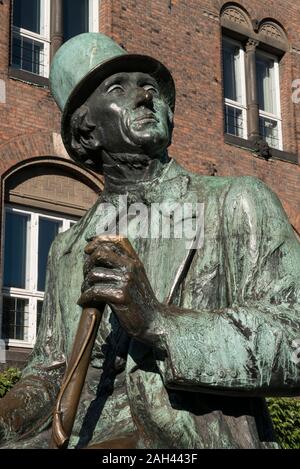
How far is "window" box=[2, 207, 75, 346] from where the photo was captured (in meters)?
11.9

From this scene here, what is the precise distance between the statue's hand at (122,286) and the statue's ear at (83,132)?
81 centimetres

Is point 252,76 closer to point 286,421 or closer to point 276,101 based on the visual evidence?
point 276,101

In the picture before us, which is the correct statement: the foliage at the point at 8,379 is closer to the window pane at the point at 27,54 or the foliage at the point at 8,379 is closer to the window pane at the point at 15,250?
the window pane at the point at 15,250

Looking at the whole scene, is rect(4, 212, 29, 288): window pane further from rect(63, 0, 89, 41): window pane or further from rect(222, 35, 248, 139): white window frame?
rect(222, 35, 248, 139): white window frame

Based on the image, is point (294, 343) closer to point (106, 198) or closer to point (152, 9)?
point (106, 198)

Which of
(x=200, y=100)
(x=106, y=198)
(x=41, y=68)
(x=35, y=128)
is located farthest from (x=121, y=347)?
(x=200, y=100)

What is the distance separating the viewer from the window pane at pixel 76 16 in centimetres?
1401

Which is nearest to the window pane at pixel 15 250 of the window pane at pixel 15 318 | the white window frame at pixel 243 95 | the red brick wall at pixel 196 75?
the window pane at pixel 15 318

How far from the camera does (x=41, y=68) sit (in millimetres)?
13234

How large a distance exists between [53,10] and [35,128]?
224 centimetres

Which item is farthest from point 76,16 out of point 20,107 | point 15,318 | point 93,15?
point 15,318

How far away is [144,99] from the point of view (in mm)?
3145

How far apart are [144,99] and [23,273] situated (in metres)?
9.23

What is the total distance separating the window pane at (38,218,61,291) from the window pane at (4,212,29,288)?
24cm
